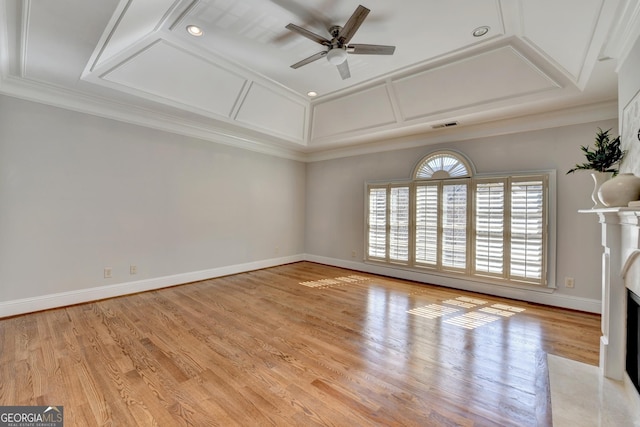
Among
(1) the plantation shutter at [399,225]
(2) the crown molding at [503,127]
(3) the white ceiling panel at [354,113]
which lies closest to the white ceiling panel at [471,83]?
(3) the white ceiling panel at [354,113]

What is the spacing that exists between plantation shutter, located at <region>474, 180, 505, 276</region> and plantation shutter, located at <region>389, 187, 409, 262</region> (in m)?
1.15

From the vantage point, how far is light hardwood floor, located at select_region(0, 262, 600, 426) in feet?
5.59

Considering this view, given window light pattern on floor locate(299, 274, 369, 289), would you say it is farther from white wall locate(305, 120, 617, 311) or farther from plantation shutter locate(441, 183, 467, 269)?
plantation shutter locate(441, 183, 467, 269)

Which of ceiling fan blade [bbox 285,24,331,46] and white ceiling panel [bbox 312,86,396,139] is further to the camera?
white ceiling panel [bbox 312,86,396,139]

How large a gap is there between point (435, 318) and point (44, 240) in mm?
4825

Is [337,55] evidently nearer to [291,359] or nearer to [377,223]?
[291,359]

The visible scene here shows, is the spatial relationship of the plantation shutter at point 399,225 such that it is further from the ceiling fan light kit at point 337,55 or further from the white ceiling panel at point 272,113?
the ceiling fan light kit at point 337,55

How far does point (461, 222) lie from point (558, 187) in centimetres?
127

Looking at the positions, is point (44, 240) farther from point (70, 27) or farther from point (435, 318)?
point (435, 318)

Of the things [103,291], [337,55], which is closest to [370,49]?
[337,55]

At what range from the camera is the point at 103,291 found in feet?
12.2

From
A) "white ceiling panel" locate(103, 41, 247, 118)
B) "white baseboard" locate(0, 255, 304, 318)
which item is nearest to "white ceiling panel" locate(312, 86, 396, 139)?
"white ceiling panel" locate(103, 41, 247, 118)

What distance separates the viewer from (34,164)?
3242 mm

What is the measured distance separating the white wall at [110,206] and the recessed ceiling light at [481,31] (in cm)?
410
